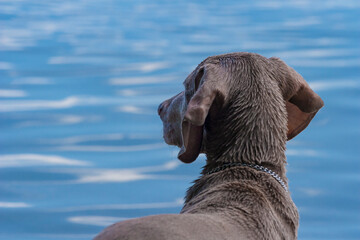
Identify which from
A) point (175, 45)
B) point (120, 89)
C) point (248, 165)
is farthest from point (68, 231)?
point (175, 45)

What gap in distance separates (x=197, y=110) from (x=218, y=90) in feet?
0.63

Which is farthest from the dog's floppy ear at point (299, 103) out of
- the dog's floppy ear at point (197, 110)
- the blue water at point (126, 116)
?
the blue water at point (126, 116)

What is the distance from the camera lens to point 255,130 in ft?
7.79

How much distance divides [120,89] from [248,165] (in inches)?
168

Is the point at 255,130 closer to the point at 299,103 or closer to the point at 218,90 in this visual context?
the point at 218,90

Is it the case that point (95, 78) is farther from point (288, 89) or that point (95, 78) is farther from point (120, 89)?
point (288, 89)

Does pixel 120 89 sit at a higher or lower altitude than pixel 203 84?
higher

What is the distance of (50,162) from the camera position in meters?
4.87

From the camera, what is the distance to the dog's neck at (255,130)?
2.37 meters

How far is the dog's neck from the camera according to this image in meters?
2.37

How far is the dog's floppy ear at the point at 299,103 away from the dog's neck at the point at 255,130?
0.50 ft

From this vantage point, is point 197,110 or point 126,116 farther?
point 126,116

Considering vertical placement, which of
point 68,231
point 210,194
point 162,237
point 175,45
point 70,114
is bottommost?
point 162,237

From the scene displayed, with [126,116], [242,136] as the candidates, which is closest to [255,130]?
[242,136]
